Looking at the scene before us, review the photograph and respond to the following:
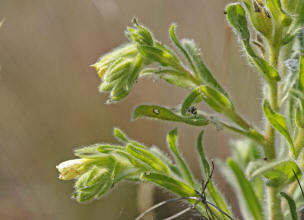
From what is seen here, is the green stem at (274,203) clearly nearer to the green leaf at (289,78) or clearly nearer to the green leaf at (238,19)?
the green leaf at (289,78)

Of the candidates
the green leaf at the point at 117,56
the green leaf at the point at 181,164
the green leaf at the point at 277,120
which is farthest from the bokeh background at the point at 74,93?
the green leaf at the point at 277,120

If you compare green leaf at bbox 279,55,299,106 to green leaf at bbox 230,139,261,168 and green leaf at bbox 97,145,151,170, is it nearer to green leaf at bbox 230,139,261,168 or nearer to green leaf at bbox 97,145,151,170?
green leaf at bbox 97,145,151,170

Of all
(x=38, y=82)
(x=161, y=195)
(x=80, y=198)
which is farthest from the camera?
(x=38, y=82)

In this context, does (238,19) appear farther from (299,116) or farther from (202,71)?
(299,116)

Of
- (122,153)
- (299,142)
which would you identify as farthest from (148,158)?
(299,142)

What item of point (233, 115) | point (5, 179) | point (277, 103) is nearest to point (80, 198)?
point (233, 115)

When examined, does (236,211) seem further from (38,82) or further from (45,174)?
(38,82)

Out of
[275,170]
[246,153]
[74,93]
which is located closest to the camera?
[275,170]
